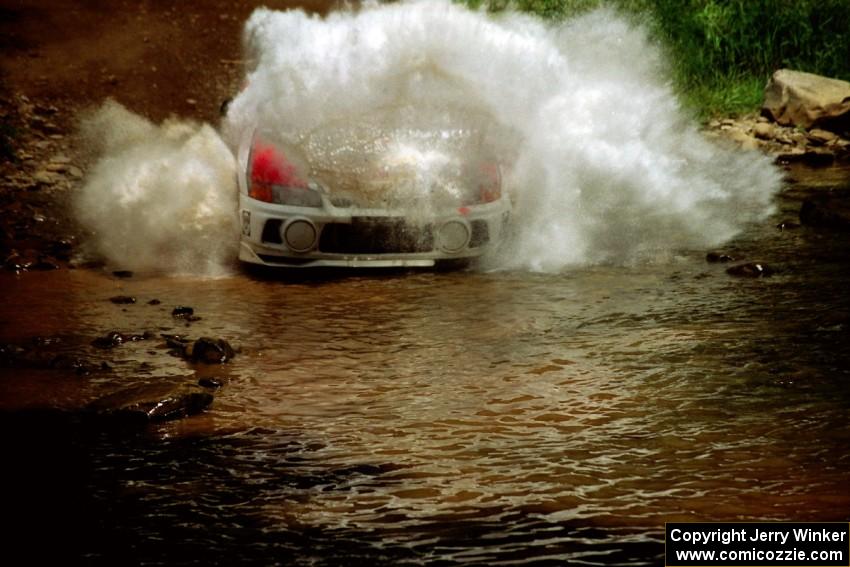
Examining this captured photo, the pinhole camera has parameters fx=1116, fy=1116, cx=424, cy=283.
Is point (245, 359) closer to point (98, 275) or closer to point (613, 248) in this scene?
point (98, 275)

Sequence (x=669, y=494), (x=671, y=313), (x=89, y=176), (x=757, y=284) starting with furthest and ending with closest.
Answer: (x=89, y=176), (x=757, y=284), (x=671, y=313), (x=669, y=494)

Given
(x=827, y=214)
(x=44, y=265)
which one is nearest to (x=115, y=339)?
(x=44, y=265)

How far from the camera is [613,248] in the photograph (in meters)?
8.54

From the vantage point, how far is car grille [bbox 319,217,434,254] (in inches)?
300

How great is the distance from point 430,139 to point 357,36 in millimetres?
1232

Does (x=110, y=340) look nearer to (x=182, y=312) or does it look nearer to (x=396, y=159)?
(x=182, y=312)

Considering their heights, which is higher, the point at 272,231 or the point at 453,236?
the point at 272,231

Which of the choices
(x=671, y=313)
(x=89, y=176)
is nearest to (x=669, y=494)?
(x=671, y=313)

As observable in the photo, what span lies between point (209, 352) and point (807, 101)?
1045 cm

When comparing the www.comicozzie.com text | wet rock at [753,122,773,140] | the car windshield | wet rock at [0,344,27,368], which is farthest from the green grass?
the www.comicozzie.com text

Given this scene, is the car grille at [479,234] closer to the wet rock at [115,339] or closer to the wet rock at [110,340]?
the wet rock at [115,339]

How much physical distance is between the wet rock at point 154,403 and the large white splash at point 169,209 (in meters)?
3.10

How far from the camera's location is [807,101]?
14.1 m

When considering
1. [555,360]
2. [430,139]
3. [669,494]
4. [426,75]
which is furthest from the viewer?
[426,75]
